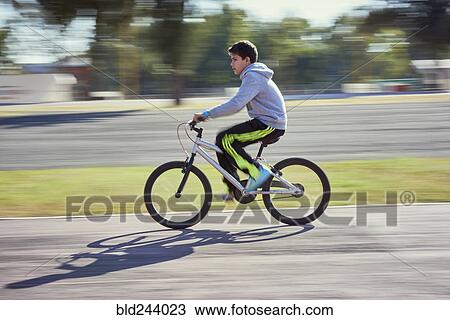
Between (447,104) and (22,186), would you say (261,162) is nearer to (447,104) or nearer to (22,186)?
(22,186)

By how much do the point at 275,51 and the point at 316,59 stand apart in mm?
5819

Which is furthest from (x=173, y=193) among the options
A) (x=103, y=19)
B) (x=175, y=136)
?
(x=103, y=19)

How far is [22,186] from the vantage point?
454 inches

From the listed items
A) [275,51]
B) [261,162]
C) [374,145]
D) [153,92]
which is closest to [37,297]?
[261,162]

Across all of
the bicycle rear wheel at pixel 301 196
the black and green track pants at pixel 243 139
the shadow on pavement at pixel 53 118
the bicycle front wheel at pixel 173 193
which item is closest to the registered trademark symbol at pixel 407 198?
the bicycle rear wheel at pixel 301 196

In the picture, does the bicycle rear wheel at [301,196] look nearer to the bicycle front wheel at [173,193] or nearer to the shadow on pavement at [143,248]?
the shadow on pavement at [143,248]

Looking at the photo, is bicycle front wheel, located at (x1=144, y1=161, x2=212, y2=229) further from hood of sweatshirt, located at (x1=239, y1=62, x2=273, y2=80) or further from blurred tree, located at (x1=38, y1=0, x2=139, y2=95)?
blurred tree, located at (x1=38, y1=0, x2=139, y2=95)

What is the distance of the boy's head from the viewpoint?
7438mm

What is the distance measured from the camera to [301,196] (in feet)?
25.5

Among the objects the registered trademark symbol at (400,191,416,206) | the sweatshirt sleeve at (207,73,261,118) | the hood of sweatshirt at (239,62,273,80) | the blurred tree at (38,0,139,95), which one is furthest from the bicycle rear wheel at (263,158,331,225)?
the blurred tree at (38,0,139,95)

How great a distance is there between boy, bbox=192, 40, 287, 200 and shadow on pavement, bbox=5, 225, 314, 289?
1.74 feet

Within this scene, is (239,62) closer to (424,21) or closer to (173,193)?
(173,193)

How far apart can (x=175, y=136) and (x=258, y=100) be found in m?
14.2

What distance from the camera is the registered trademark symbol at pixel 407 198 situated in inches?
354
